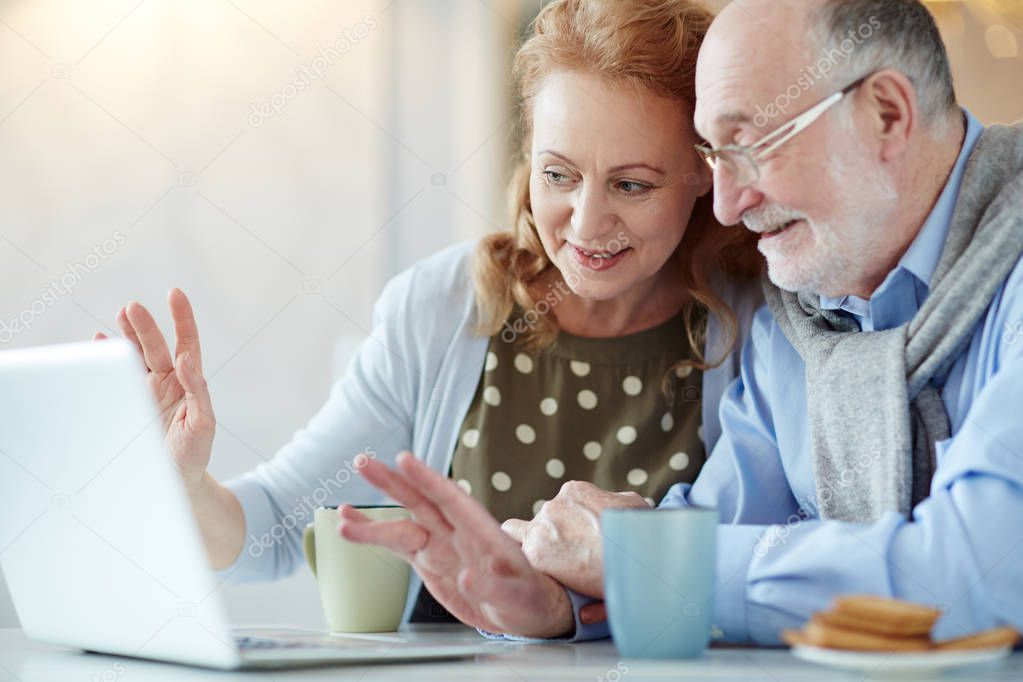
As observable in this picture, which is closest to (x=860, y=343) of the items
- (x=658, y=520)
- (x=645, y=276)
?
(x=645, y=276)

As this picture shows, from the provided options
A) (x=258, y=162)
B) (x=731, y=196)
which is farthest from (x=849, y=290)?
(x=258, y=162)

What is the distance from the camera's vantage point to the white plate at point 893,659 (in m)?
0.71

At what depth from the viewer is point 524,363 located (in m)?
1.59

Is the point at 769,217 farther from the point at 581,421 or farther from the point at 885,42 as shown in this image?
the point at 581,421

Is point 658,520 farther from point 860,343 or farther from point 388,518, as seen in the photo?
point 860,343

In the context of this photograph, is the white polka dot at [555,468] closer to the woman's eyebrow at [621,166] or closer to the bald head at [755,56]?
the woman's eyebrow at [621,166]

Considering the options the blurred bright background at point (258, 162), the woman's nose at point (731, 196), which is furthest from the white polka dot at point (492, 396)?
the blurred bright background at point (258, 162)

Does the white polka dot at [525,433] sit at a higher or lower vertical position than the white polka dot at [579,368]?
lower

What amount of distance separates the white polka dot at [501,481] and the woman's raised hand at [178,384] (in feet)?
1.36

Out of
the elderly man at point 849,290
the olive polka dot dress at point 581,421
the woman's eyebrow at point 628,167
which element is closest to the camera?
the elderly man at point 849,290

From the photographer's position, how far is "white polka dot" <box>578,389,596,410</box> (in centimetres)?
156

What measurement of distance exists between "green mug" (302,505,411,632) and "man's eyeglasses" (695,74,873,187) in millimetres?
562

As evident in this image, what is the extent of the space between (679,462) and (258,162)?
178cm

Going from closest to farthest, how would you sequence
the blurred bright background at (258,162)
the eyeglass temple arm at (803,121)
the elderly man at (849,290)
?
the elderly man at (849,290) → the eyeglass temple arm at (803,121) → the blurred bright background at (258,162)
